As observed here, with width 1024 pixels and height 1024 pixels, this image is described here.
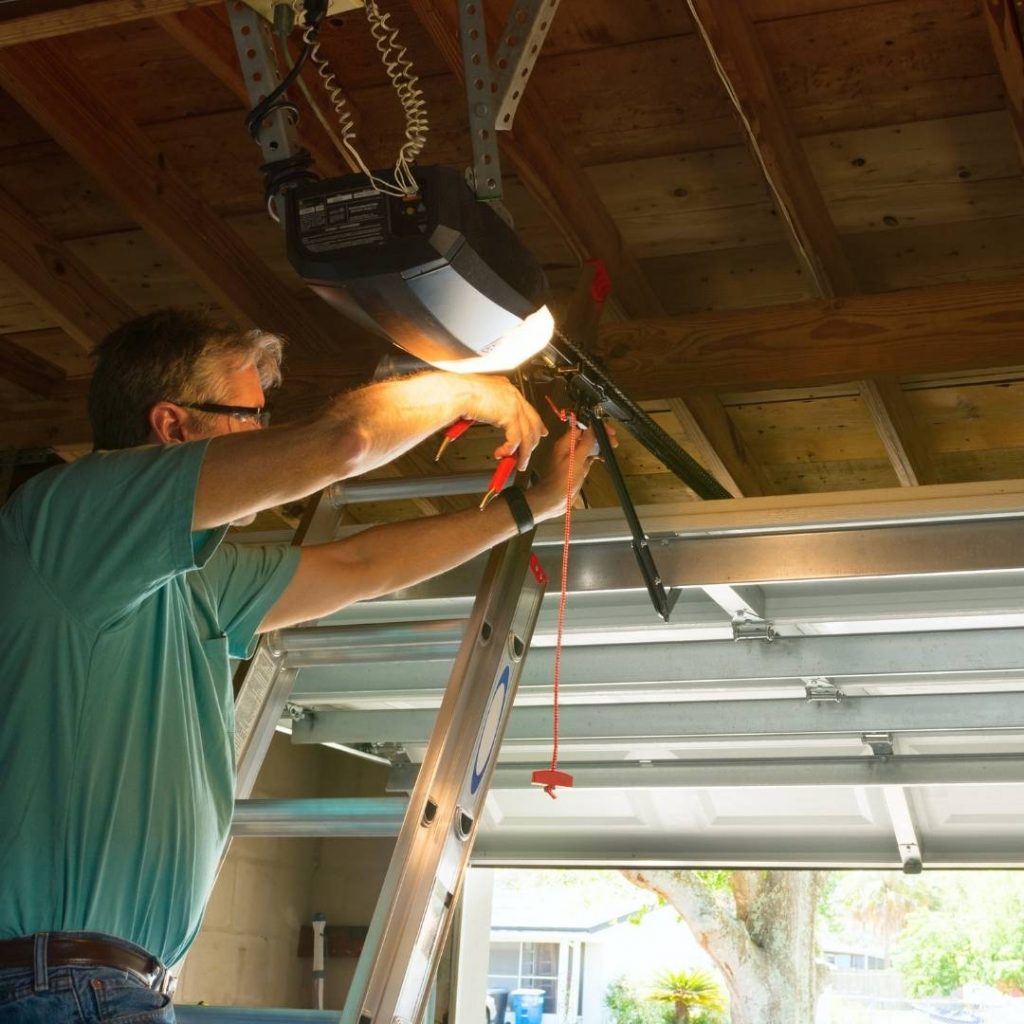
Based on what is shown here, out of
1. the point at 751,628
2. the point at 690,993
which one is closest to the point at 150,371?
the point at 751,628

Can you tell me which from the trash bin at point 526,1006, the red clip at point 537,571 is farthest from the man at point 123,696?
the trash bin at point 526,1006

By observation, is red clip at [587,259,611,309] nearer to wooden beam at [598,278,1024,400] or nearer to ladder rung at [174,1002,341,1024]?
wooden beam at [598,278,1024,400]

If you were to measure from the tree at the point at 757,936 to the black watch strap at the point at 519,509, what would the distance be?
487 inches

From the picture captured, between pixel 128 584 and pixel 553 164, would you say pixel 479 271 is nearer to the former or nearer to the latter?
pixel 128 584

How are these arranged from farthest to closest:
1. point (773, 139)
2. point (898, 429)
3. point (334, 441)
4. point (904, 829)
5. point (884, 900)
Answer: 1. point (884, 900)
2. point (904, 829)
3. point (898, 429)
4. point (773, 139)
5. point (334, 441)

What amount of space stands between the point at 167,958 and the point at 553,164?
70.6 inches

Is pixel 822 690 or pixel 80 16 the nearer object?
pixel 80 16

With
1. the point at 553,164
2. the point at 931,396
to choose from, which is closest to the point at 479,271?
the point at 553,164

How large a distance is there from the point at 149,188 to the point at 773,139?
1.33m

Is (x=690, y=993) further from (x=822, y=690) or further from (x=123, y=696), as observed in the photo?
(x=123, y=696)

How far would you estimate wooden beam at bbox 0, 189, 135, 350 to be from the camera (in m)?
3.02

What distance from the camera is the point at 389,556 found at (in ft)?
7.11

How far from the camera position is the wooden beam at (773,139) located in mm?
2326

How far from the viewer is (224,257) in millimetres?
3031
